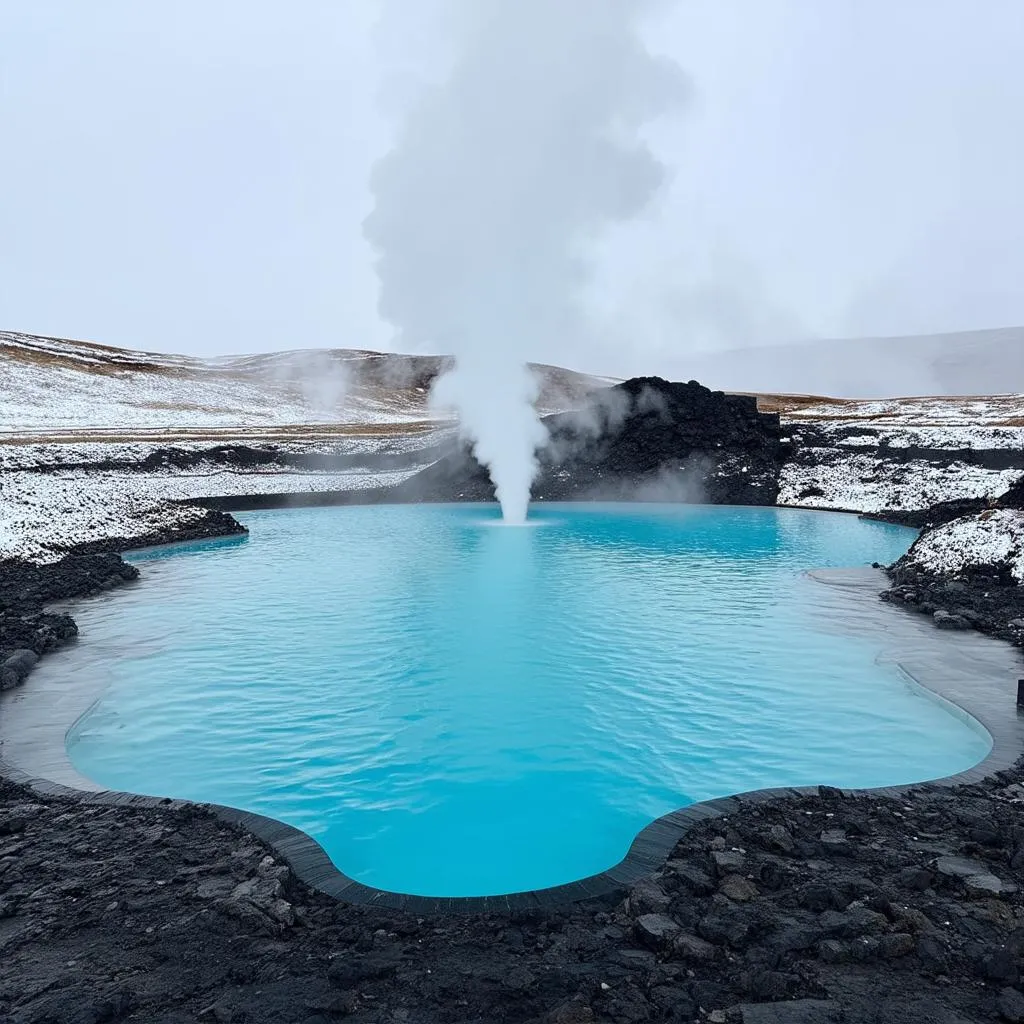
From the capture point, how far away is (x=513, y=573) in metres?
31.1

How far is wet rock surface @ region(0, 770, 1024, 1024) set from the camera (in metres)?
7.16

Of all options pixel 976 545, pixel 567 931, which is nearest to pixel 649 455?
pixel 976 545

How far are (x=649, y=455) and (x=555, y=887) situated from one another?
53347mm

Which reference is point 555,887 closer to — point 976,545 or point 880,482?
point 976,545

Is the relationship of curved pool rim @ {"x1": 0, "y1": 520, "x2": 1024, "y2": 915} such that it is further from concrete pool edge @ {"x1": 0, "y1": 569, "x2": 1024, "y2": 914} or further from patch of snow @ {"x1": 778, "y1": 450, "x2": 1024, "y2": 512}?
patch of snow @ {"x1": 778, "y1": 450, "x2": 1024, "y2": 512}

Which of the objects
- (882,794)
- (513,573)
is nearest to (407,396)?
(513,573)

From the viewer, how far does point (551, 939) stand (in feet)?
27.5

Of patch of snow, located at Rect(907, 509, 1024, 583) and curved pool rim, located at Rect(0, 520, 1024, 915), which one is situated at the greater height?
patch of snow, located at Rect(907, 509, 1024, 583)

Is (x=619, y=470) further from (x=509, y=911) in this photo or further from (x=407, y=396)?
(x=407, y=396)

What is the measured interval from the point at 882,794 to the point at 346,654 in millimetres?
12643

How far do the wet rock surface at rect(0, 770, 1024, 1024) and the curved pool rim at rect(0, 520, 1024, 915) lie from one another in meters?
0.25

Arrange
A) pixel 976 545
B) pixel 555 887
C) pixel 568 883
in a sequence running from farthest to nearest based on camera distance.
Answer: pixel 976 545 < pixel 568 883 < pixel 555 887

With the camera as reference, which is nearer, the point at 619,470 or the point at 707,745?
the point at 707,745

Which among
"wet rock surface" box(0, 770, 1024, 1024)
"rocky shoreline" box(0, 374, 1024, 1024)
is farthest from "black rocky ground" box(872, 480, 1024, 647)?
"wet rock surface" box(0, 770, 1024, 1024)
